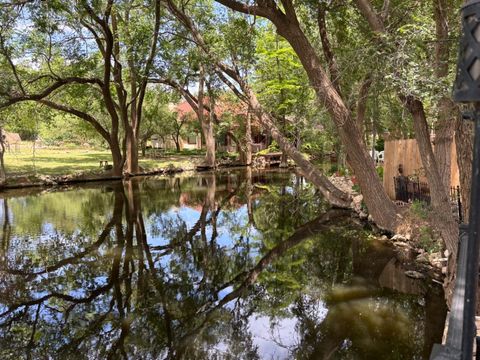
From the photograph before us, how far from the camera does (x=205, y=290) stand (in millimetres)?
7391

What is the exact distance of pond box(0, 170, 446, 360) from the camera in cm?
552

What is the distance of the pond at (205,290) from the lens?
552 cm

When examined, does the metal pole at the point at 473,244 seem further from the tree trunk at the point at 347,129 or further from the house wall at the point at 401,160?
the house wall at the point at 401,160

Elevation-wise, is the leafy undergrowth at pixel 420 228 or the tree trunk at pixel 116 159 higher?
the tree trunk at pixel 116 159

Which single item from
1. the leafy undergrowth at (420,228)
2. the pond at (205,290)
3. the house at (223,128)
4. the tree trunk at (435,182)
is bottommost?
the pond at (205,290)

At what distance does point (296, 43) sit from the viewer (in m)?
9.39

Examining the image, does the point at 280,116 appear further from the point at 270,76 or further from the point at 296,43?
the point at 296,43

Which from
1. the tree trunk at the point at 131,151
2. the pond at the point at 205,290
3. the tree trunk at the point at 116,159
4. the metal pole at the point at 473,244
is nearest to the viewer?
the metal pole at the point at 473,244

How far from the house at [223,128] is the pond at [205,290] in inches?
775

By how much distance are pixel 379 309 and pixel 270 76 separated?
18234mm

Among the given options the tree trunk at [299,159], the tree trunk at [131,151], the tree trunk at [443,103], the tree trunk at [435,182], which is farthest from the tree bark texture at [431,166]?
the tree trunk at [131,151]

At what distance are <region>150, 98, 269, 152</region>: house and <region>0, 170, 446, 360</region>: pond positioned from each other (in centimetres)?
1968

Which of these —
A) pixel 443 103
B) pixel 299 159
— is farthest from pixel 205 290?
pixel 299 159

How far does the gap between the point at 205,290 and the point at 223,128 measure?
85.8 ft
